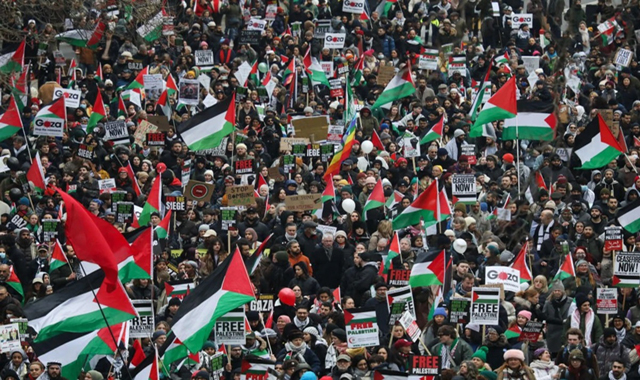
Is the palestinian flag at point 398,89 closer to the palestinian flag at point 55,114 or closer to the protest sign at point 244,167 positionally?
the protest sign at point 244,167

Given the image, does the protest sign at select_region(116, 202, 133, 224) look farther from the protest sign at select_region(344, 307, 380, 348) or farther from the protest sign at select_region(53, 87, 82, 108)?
the protest sign at select_region(344, 307, 380, 348)

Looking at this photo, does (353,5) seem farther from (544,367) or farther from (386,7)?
(544,367)

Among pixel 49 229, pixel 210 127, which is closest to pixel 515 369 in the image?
pixel 49 229

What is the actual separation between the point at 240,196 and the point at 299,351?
17.7 feet

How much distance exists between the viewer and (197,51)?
93.5 ft

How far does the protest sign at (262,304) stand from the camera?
17.0 metres

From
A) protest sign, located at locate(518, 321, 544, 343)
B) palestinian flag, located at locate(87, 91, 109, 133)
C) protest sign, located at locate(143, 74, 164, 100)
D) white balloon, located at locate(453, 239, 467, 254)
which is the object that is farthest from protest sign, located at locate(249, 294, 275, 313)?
protest sign, located at locate(143, 74, 164, 100)

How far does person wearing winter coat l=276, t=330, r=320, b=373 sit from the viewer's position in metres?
15.6

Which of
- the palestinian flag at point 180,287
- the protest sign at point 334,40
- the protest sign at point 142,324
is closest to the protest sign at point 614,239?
the palestinian flag at point 180,287

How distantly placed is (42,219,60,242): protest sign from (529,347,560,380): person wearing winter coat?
802 centimetres

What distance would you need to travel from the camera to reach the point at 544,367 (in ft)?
49.1

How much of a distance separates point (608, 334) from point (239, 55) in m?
15.5

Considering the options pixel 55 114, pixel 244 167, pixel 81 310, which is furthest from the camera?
pixel 55 114

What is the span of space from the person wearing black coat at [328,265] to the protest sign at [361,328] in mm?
3707
